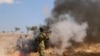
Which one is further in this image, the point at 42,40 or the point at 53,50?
the point at 53,50

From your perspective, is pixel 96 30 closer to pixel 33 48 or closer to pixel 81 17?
pixel 81 17

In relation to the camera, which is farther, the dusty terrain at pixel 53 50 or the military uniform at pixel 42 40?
the dusty terrain at pixel 53 50

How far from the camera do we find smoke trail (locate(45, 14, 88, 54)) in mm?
16003

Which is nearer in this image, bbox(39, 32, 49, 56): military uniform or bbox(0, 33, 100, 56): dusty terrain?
bbox(39, 32, 49, 56): military uniform

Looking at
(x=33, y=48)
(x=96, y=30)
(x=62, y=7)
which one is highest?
(x=62, y=7)

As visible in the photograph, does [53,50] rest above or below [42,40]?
below

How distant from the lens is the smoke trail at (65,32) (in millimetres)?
16003

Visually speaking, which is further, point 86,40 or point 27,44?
point 86,40

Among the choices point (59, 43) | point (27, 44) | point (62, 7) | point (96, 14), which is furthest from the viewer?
point (96, 14)

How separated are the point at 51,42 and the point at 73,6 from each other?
378cm

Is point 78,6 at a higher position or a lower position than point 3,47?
higher

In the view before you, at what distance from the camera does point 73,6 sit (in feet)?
61.0

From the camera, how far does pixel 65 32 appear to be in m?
16.5

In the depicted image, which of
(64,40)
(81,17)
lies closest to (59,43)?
(64,40)
